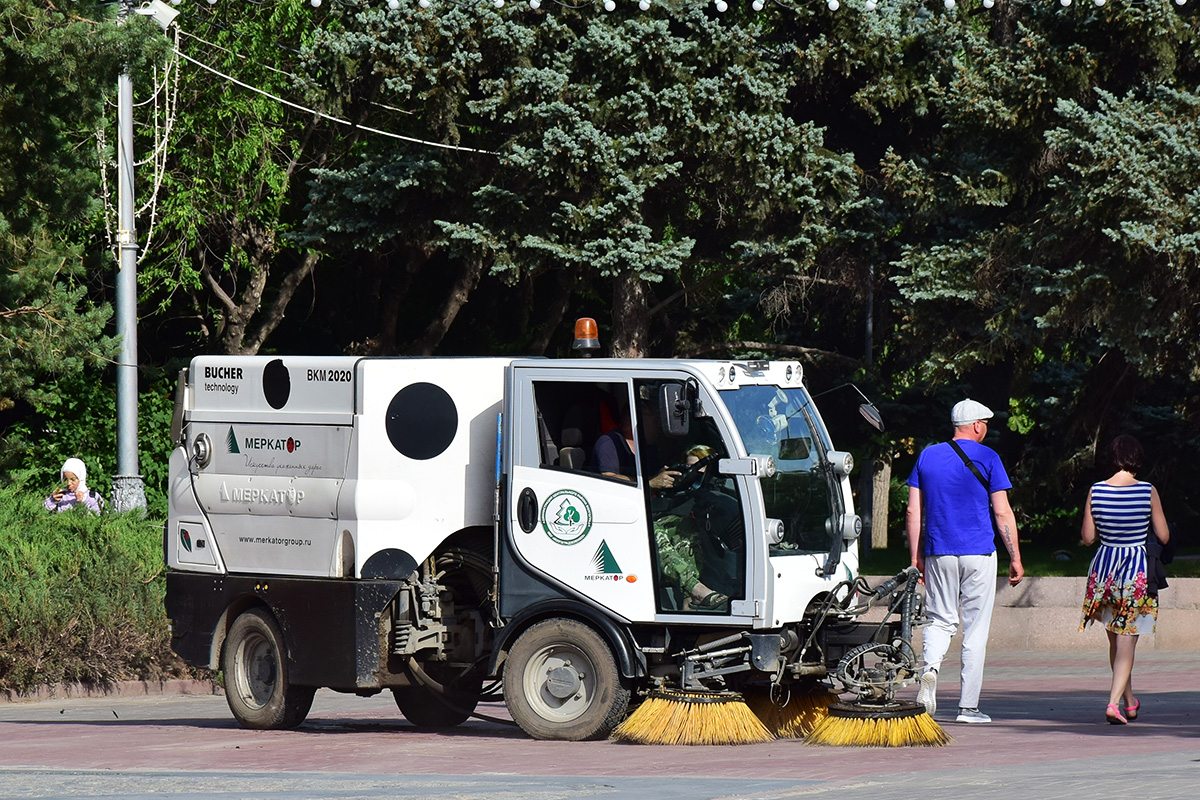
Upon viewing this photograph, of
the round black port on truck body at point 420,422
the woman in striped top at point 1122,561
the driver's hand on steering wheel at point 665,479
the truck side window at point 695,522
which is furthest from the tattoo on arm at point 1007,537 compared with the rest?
the round black port on truck body at point 420,422

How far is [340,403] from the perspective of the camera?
1077cm

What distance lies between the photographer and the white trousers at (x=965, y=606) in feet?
35.0

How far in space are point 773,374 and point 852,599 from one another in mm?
1382

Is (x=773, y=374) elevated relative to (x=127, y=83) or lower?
lower

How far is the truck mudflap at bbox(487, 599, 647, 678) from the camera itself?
1012 centimetres

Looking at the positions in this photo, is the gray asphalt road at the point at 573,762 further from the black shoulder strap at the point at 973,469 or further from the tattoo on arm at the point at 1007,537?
the black shoulder strap at the point at 973,469

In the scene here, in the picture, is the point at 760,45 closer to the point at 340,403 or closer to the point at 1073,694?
the point at 1073,694

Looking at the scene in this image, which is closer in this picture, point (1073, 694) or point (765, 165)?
point (1073, 694)

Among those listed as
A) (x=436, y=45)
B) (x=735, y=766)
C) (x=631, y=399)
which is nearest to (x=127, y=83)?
(x=436, y=45)

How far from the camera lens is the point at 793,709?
10680 millimetres

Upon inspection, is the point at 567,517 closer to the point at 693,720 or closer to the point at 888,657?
the point at 693,720

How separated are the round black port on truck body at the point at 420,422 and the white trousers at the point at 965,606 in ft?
10.0

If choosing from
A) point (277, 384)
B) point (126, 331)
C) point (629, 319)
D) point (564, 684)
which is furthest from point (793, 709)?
point (629, 319)

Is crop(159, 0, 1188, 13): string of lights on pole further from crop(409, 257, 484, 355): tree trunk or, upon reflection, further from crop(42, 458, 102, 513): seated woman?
crop(42, 458, 102, 513): seated woman
